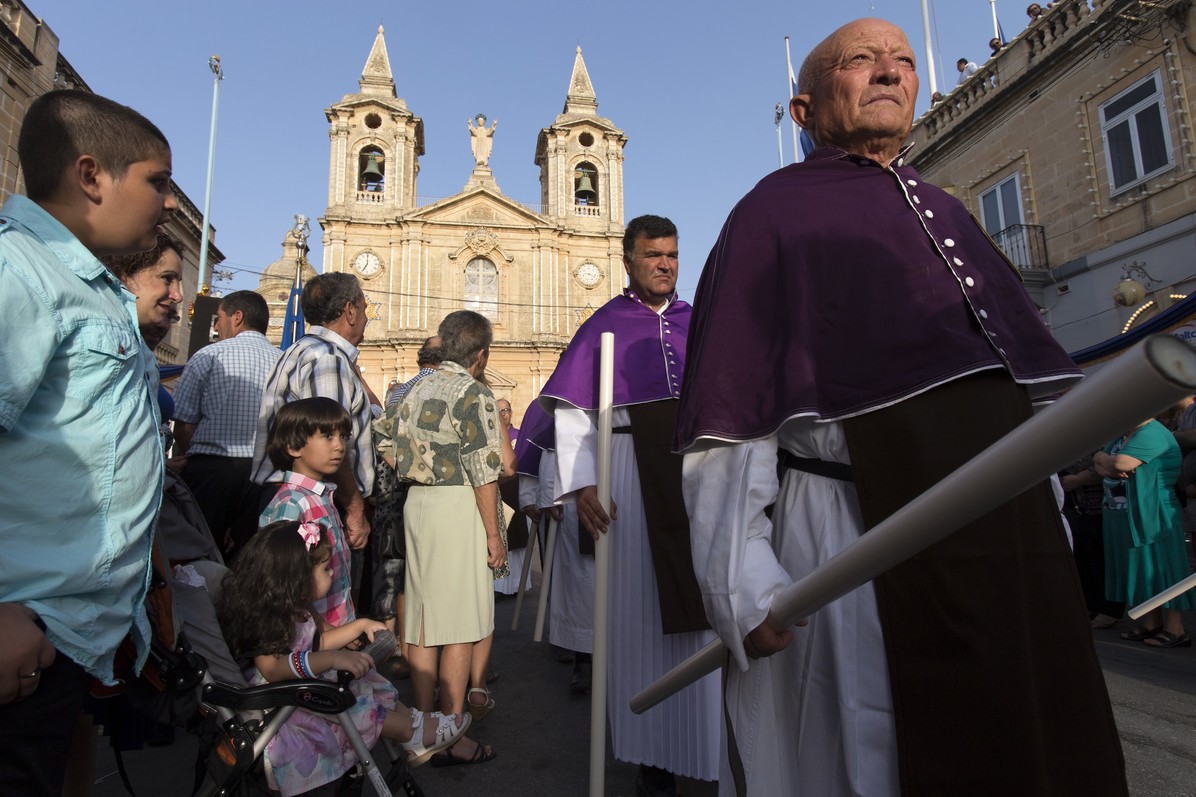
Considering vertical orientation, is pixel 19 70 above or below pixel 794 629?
above

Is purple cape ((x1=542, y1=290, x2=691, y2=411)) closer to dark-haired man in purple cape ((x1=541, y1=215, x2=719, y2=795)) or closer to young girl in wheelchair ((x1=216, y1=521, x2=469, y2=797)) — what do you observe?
dark-haired man in purple cape ((x1=541, y1=215, x2=719, y2=795))

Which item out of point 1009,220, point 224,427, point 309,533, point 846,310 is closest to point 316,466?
point 309,533

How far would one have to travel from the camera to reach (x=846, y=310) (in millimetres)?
1579

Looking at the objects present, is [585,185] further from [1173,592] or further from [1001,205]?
[1173,592]

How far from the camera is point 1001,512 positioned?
137cm

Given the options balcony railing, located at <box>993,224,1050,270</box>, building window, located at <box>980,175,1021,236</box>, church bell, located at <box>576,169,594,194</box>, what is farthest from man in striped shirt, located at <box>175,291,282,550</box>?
church bell, located at <box>576,169,594,194</box>

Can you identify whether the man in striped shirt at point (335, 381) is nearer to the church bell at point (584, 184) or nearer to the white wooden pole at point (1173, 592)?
the white wooden pole at point (1173, 592)

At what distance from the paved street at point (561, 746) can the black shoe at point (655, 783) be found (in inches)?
3.8

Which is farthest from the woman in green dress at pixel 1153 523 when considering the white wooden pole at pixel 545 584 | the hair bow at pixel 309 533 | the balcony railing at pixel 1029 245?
the balcony railing at pixel 1029 245

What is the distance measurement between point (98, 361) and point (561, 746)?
2717mm

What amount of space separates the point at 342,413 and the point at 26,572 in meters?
1.98

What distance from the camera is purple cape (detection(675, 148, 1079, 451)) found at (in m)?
1.50

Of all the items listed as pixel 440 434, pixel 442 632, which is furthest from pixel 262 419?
pixel 442 632

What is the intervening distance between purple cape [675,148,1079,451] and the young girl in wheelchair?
5.52 feet
